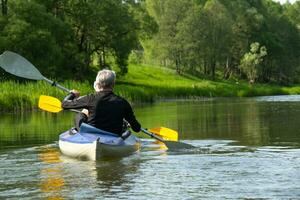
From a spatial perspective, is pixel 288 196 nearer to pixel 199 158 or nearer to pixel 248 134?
pixel 199 158

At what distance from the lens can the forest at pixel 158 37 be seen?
48.4 meters

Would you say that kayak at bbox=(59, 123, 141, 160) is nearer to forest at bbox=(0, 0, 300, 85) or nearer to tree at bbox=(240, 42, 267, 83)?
forest at bbox=(0, 0, 300, 85)

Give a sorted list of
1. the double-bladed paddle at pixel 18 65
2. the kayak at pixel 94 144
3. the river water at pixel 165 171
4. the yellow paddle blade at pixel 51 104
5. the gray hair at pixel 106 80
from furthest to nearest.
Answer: the double-bladed paddle at pixel 18 65
the yellow paddle blade at pixel 51 104
the gray hair at pixel 106 80
the kayak at pixel 94 144
the river water at pixel 165 171

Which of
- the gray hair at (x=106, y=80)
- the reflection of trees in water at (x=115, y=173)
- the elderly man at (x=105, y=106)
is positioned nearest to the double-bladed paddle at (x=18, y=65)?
the elderly man at (x=105, y=106)

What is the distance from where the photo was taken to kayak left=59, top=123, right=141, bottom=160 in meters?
11.4

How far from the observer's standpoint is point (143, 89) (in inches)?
1801

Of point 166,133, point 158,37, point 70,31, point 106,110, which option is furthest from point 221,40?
point 106,110

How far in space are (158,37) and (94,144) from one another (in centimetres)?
7958

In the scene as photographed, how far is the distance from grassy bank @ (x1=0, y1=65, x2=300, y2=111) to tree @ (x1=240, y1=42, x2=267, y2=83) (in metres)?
10.2


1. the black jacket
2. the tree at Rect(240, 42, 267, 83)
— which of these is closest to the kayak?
the black jacket

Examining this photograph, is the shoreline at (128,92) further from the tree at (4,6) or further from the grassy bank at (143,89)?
the tree at (4,6)

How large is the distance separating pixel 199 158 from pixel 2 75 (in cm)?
3484

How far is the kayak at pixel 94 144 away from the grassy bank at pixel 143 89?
62.5ft

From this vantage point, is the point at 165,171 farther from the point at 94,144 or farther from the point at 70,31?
the point at 70,31
